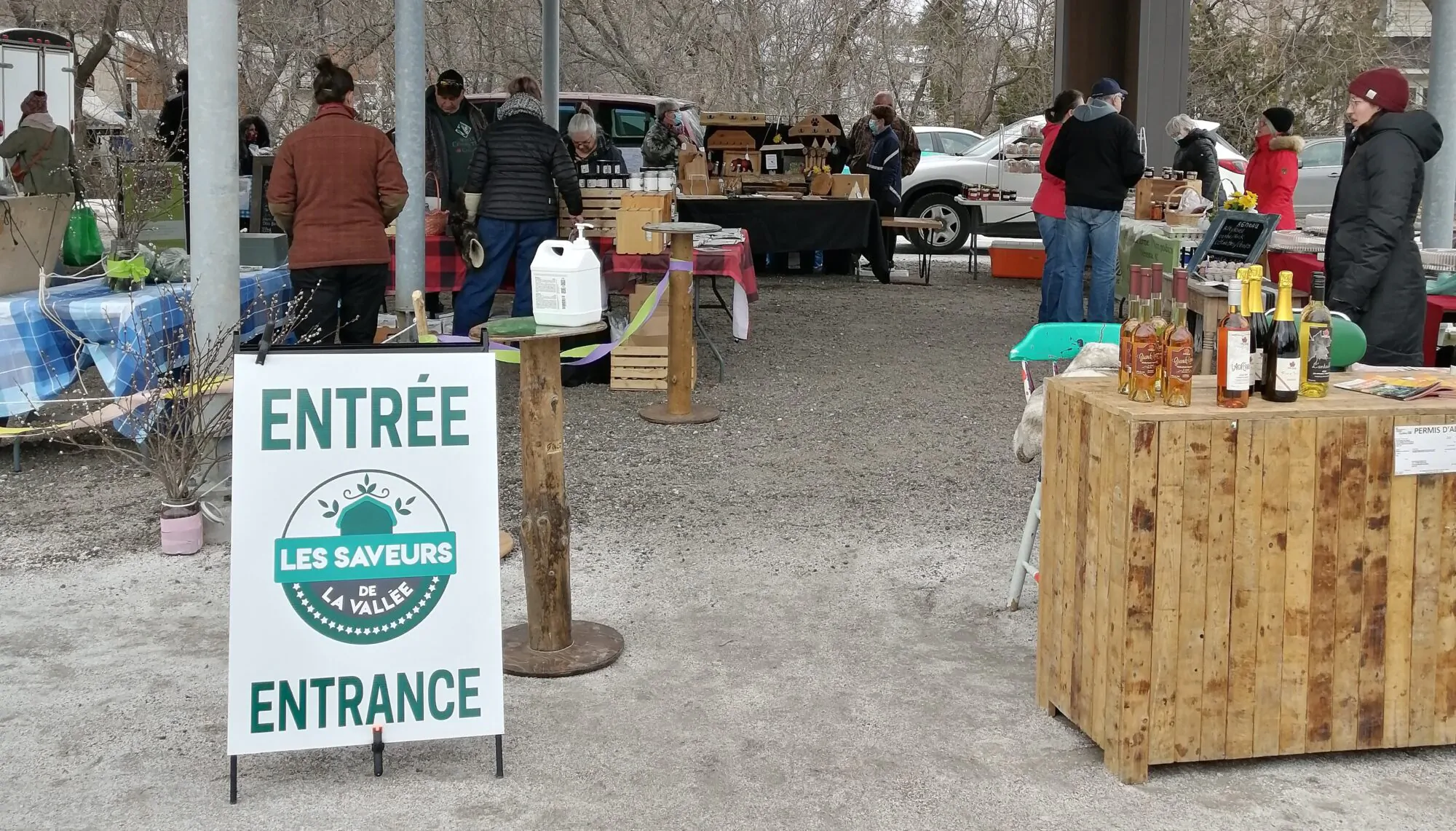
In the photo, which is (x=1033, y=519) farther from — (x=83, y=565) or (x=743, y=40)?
(x=743, y=40)

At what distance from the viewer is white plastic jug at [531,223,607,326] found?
435 centimetres

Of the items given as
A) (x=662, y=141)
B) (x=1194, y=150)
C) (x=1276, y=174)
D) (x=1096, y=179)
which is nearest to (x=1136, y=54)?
(x=1194, y=150)

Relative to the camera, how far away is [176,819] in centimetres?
344

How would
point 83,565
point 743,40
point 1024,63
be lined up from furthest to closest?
point 1024,63 → point 743,40 → point 83,565

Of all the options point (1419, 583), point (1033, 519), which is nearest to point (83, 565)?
point (1033, 519)

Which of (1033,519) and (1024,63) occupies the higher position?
(1024,63)

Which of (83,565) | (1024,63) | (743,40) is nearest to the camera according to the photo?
(83,565)

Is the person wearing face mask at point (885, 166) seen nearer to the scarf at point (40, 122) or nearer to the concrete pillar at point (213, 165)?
the scarf at point (40, 122)

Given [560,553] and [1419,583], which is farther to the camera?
[560,553]

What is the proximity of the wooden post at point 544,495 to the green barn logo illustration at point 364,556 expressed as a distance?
641mm

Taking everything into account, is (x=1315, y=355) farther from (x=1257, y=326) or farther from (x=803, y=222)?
(x=803, y=222)

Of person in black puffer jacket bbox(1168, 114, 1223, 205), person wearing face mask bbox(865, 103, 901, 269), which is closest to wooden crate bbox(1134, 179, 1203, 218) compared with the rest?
person in black puffer jacket bbox(1168, 114, 1223, 205)

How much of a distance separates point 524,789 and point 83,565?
8.43 ft

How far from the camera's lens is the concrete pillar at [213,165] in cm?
583
